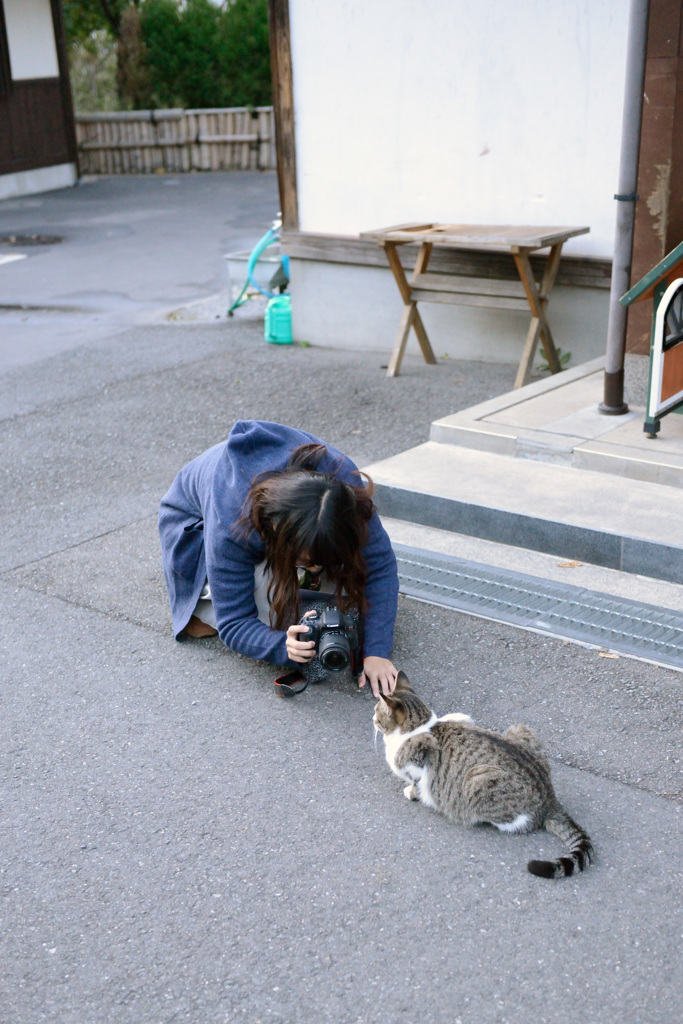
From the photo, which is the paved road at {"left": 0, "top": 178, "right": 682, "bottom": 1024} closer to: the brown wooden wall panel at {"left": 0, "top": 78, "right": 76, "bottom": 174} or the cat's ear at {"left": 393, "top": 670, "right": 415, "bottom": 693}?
the cat's ear at {"left": 393, "top": 670, "right": 415, "bottom": 693}

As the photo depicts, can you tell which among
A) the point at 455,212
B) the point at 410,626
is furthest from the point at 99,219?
the point at 410,626

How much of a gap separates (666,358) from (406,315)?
2747 mm

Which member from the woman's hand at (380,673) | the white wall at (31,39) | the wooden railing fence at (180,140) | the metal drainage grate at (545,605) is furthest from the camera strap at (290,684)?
the wooden railing fence at (180,140)

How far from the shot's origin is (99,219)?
594 inches

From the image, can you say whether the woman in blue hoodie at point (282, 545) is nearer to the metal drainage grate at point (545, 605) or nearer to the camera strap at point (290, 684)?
the camera strap at point (290, 684)

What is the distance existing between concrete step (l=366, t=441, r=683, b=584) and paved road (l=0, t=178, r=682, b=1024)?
0.65 metres

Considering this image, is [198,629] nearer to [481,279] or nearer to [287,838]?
[287,838]

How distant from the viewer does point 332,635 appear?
3.23 m

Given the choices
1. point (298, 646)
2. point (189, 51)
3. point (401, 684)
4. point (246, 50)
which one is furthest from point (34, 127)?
point (401, 684)

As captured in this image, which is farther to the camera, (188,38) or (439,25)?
(188,38)

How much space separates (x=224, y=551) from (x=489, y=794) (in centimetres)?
113

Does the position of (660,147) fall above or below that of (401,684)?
above

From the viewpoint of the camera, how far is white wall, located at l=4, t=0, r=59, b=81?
17.2 meters

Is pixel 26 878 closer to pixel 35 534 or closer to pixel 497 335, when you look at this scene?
pixel 35 534
